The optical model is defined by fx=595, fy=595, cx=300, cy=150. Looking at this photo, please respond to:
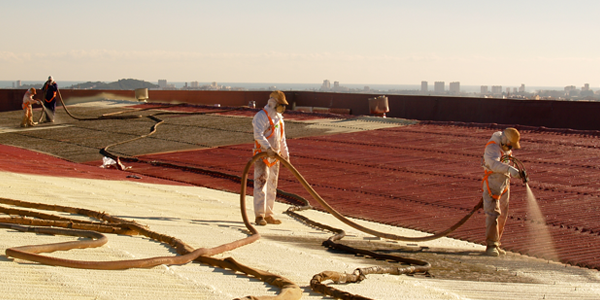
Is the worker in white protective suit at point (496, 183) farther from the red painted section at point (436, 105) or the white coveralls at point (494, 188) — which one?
the red painted section at point (436, 105)

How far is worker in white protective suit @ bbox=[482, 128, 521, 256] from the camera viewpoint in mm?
7473

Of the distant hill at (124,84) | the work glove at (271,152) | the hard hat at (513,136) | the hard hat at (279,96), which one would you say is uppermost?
the distant hill at (124,84)

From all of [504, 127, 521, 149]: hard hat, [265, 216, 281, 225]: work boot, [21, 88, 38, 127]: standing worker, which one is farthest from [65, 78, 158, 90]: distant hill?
[504, 127, 521, 149]: hard hat

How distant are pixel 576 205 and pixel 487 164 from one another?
339cm

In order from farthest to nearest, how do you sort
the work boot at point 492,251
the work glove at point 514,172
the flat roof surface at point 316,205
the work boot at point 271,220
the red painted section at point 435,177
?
the red painted section at point 435,177, the work boot at point 271,220, the work boot at point 492,251, the work glove at point 514,172, the flat roof surface at point 316,205

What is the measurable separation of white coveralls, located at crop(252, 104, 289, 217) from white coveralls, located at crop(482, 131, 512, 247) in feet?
9.08

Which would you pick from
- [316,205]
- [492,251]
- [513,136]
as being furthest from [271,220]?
[513,136]

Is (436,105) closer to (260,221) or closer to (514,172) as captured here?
(260,221)

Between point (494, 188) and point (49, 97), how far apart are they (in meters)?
21.2

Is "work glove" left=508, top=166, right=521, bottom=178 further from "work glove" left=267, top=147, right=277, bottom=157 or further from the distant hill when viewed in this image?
the distant hill

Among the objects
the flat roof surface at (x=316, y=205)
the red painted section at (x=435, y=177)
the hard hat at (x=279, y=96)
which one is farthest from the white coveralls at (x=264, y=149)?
the red painted section at (x=435, y=177)

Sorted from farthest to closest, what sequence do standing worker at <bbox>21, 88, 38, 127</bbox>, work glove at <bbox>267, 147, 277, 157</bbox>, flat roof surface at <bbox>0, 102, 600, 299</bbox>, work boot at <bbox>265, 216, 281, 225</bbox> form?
standing worker at <bbox>21, 88, 38, 127</bbox>
work boot at <bbox>265, 216, 281, 225</bbox>
work glove at <bbox>267, 147, 277, 157</bbox>
flat roof surface at <bbox>0, 102, 600, 299</bbox>

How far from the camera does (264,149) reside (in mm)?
8266

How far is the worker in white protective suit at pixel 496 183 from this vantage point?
7.47 meters
